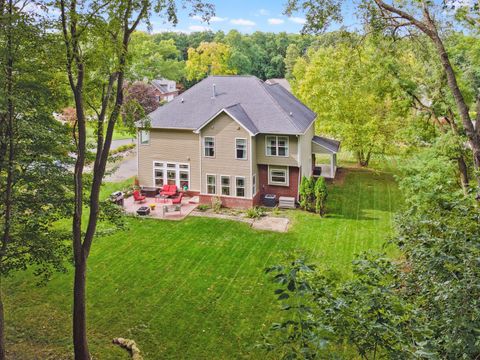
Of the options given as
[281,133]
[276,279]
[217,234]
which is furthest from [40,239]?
[281,133]

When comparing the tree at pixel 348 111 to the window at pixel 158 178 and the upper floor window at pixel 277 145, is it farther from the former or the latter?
the window at pixel 158 178

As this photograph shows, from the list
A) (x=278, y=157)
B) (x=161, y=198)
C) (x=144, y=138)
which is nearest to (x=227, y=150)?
(x=278, y=157)

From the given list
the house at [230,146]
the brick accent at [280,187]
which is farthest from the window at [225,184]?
the brick accent at [280,187]

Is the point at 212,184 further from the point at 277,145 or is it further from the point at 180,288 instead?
the point at 180,288

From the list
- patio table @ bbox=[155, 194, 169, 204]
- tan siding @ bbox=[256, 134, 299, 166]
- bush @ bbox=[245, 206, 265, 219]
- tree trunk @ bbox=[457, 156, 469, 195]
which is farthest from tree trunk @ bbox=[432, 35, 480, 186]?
patio table @ bbox=[155, 194, 169, 204]

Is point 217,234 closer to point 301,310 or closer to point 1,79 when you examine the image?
point 1,79

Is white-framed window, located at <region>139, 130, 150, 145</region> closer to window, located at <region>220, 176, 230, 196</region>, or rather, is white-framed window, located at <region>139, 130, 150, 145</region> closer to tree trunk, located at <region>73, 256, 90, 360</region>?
window, located at <region>220, 176, 230, 196</region>

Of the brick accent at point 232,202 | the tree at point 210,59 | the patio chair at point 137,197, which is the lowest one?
the brick accent at point 232,202
